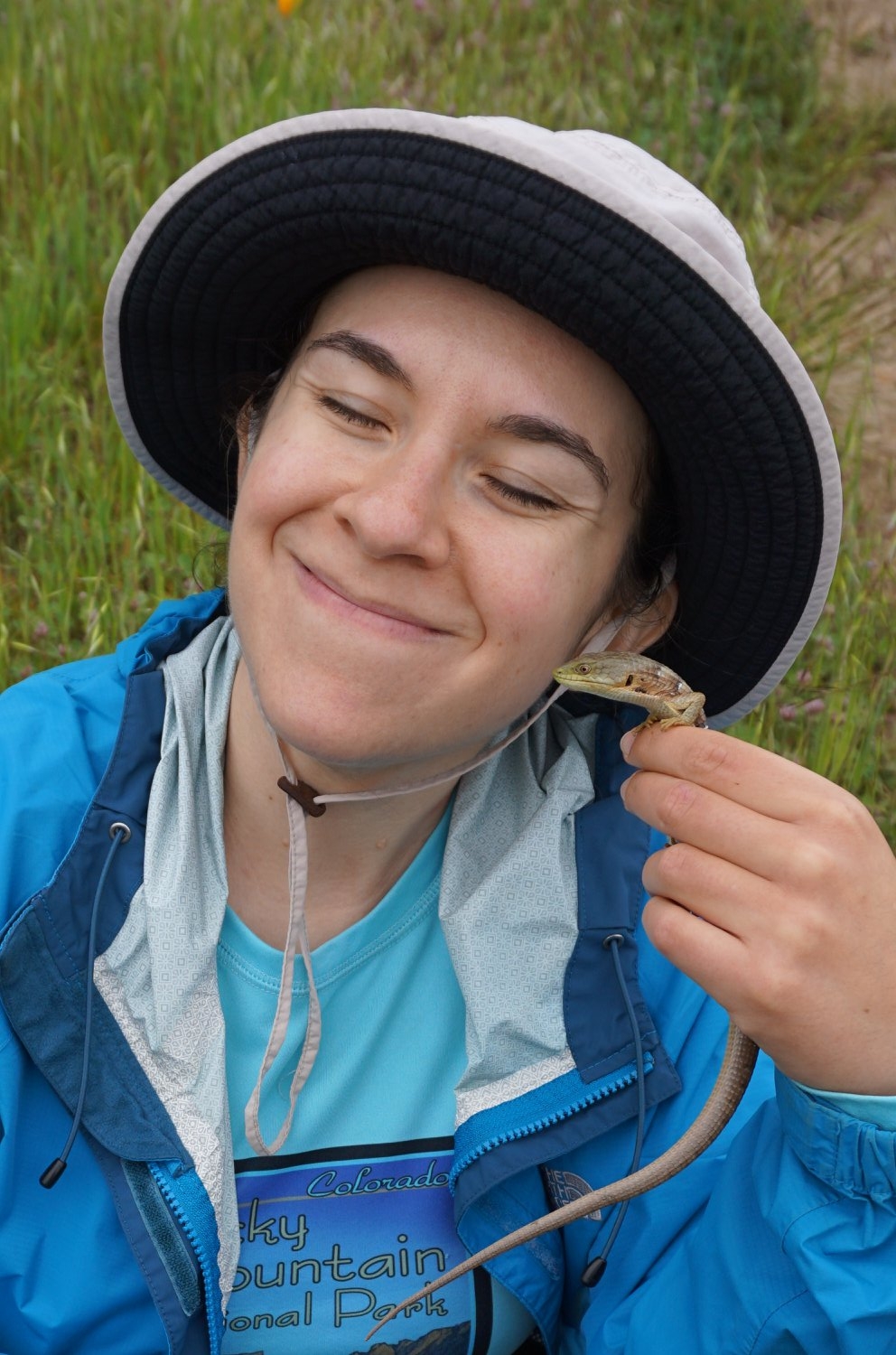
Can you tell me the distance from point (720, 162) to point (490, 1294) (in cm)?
510

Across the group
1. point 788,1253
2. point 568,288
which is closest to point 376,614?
point 568,288

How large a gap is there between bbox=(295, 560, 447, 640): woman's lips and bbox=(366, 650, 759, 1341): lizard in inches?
11.7

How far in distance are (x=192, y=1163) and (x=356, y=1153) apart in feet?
1.34

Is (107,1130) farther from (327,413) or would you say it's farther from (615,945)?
(327,413)

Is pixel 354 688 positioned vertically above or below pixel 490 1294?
above

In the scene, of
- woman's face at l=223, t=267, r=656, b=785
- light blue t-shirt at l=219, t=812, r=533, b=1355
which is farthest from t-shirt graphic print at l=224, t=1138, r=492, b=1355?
woman's face at l=223, t=267, r=656, b=785

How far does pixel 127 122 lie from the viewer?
5297 millimetres

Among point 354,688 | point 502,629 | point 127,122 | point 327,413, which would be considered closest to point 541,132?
point 327,413

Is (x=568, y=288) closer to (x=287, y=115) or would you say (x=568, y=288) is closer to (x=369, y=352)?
(x=369, y=352)

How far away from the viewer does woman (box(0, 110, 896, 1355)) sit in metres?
1.99

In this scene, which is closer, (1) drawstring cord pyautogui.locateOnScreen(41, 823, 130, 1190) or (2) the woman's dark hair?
(1) drawstring cord pyautogui.locateOnScreen(41, 823, 130, 1190)

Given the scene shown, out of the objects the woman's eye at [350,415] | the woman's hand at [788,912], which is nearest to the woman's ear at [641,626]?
the woman's hand at [788,912]

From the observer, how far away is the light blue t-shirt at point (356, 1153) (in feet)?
8.10

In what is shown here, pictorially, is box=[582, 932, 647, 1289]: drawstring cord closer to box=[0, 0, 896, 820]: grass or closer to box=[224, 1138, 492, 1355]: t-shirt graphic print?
box=[224, 1138, 492, 1355]: t-shirt graphic print
